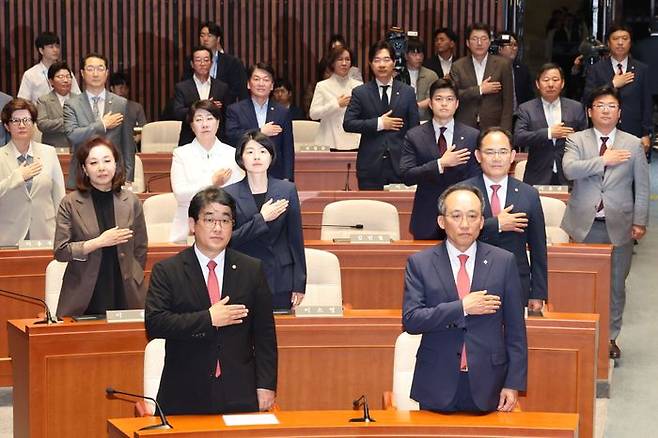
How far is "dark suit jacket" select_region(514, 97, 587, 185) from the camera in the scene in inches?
295

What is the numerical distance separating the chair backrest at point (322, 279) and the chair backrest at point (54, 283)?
106cm

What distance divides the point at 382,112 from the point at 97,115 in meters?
1.69

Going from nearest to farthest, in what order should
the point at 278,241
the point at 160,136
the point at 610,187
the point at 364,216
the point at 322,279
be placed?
the point at 278,241 < the point at 322,279 < the point at 610,187 < the point at 364,216 < the point at 160,136

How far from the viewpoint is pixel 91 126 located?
7.56 metres

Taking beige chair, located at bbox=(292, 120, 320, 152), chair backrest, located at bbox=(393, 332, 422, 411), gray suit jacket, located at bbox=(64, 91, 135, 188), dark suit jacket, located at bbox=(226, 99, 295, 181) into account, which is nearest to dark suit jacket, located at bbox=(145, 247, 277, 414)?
chair backrest, located at bbox=(393, 332, 422, 411)

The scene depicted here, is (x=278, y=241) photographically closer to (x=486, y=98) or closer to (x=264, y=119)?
(x=264, y=119)

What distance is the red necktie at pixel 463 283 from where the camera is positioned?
4.50 meters

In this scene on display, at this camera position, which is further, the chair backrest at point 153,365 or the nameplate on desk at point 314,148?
the nameplate on desk at point 314,148

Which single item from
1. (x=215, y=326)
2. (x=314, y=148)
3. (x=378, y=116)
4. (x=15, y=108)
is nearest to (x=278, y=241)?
(x=215, y=326)

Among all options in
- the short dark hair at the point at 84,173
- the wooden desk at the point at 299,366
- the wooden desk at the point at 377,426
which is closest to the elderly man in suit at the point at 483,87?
the wooden desk at the point at 299,366

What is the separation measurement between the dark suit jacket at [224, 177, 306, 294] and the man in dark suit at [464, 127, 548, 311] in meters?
0.75

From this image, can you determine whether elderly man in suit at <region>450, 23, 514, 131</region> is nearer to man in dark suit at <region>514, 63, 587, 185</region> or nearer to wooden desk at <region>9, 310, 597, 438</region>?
man in dark suit at <region>514, 63, 587, 185</region>

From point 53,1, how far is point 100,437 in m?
7.12

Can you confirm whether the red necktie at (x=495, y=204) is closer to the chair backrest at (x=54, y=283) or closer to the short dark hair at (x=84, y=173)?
the short dark hair at (x=84, y=173)
